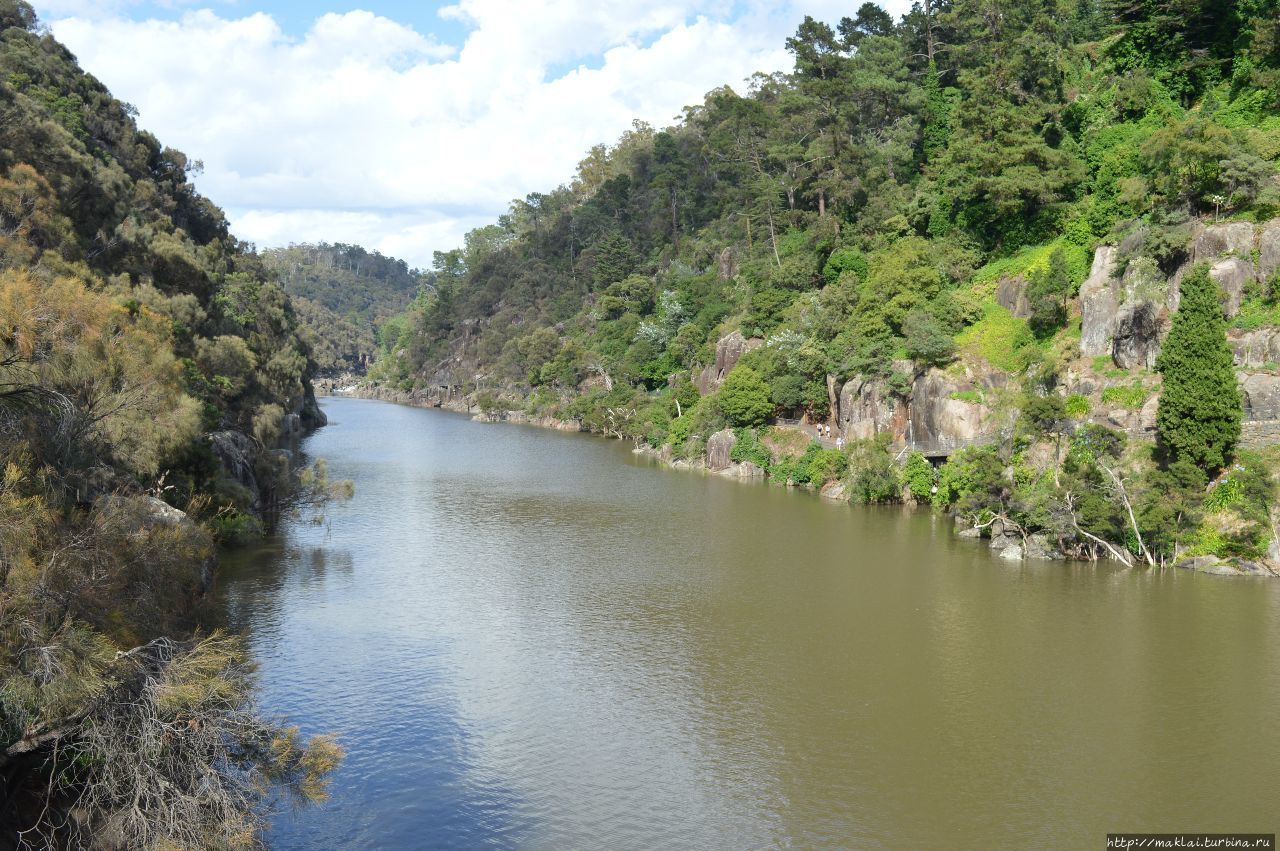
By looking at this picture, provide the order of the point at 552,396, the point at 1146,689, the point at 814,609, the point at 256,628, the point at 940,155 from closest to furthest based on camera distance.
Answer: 1. the point at 1146,689
2. the point at 256,628
3. the point at 814,609
4. the point at 940,155
5. the point at 552,396

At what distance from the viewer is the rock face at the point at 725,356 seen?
69.4 meters

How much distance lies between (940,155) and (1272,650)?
45.7 meters

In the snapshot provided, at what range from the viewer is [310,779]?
15539 mm

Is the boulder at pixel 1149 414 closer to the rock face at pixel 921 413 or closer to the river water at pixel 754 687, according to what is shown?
the river water at pixel 754 687

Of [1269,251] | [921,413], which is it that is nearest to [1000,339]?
[921,413]

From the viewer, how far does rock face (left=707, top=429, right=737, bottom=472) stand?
6265 cm

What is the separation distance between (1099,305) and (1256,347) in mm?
7476

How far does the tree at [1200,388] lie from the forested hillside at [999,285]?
0.10 metres

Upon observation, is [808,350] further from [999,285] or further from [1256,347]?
[1256,347]

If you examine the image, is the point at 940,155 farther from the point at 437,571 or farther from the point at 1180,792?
the point at 1180,792

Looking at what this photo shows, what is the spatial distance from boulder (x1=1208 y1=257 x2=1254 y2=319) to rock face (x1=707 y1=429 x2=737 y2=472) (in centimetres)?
3052

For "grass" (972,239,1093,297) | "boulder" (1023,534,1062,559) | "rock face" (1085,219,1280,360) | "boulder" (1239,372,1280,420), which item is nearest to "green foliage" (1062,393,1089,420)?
"rock face" (1085,219,1280,360)

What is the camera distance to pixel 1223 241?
39719 mm

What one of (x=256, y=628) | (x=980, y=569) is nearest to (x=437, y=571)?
(x=256, y=628)
